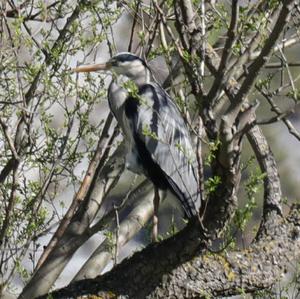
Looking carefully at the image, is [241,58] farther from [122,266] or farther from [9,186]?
[9,186]

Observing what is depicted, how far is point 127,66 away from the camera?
365 cm

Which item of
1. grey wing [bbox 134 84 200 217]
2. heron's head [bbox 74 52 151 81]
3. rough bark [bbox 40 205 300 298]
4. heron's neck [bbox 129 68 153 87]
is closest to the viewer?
rough bark [bbox 40 205 300 298]

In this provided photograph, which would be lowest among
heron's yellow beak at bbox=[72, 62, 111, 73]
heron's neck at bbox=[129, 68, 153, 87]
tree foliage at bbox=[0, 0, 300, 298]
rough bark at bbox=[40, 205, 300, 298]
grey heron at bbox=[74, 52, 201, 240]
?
rough bark at bbox=[40, 205, 300, 298]

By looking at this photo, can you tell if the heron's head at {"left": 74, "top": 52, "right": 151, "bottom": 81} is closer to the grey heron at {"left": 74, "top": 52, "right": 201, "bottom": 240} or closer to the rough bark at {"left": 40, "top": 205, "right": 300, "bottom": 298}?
the grey heron at {"left": 74, "top": 52, "right": 201, "bottom": 240}

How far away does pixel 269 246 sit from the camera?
266 centimetres

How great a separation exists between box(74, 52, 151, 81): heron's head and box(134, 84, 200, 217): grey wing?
91 millimetres

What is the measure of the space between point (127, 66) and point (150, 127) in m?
0.33

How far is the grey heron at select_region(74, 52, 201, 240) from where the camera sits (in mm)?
3473

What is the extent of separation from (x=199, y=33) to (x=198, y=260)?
2.11 ft

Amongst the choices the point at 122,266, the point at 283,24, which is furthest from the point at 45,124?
the point at 283,24

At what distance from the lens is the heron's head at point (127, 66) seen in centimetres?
355

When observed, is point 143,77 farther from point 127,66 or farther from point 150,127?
point 150,127

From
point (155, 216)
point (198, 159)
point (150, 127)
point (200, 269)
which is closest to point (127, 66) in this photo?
point (150, 127)

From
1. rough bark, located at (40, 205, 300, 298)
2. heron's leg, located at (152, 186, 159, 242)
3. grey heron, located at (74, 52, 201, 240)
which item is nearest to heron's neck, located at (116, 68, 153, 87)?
grey heron, located at (74, 52, 201, 240)
